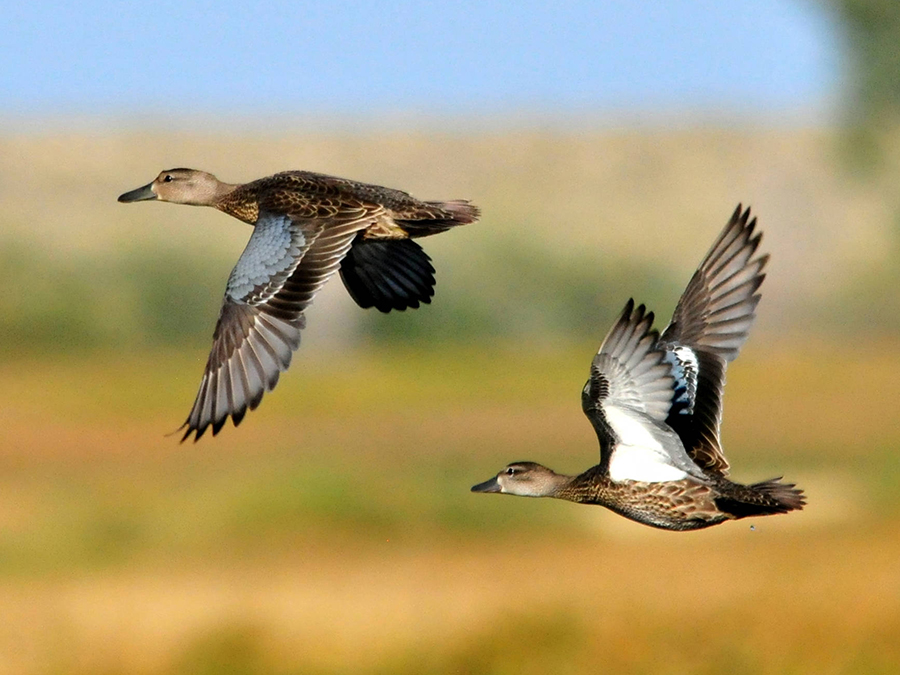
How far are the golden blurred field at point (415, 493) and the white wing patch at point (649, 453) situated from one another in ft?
59.1

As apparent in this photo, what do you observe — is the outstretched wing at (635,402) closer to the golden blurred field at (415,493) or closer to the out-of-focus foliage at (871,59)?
the golden blurred field at (415,493)

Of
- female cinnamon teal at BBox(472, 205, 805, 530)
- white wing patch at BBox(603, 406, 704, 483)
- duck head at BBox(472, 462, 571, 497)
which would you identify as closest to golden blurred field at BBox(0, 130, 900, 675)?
duck head at BBox(472, 462, 571, 497)

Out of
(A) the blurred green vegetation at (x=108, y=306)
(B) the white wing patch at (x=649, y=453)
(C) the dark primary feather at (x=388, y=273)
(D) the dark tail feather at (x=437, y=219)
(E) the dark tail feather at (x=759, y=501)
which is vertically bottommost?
(E) the dark tail feather at (x=759, y=501)

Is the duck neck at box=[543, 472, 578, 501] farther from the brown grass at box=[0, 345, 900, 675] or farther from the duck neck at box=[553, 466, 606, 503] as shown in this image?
the brown grass at box=[0, 345, 900, 675]

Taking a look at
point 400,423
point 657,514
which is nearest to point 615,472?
point 657,514

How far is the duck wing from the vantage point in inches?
334

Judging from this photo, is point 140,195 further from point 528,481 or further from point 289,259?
point 528,481

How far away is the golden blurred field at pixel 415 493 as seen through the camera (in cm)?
2781

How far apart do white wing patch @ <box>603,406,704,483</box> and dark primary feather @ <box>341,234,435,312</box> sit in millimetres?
1503

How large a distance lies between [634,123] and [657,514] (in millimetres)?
98500

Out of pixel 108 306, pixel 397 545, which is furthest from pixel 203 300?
pixel 397 545

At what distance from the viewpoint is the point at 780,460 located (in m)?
37.4

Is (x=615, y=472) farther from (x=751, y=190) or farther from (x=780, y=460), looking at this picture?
(x=751, y=190)

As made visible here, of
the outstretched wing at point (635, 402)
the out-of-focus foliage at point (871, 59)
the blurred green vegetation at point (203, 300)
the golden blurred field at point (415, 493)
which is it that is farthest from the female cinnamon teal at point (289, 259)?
the out-of-focus foliage at point (871, 59)
